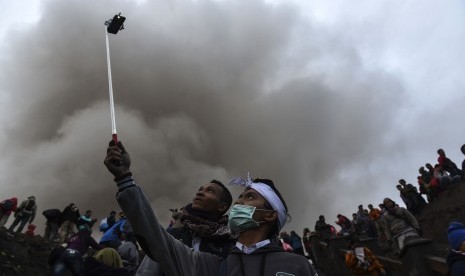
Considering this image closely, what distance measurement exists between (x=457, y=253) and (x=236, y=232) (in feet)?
11.7

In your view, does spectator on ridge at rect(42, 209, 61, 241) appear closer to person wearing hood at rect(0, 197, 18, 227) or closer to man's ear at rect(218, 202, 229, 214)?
person wearing hood at rect(0, 197, 18, 227)

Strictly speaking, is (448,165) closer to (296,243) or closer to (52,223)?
(296,243)

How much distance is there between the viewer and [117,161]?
1946 millimetres

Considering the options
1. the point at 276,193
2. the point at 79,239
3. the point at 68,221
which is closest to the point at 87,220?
the point at 68,221

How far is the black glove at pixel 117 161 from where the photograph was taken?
1912 mm

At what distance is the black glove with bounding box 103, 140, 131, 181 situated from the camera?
1912 mm

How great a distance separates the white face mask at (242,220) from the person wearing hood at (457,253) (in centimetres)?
335

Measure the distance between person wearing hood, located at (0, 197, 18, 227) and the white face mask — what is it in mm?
12604

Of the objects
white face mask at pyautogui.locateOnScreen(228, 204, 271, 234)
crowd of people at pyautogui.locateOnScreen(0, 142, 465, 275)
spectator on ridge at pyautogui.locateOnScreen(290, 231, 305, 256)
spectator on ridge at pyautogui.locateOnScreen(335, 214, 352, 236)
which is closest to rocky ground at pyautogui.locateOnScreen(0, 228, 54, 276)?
crowd of people at pyautogui.locateOnScreen(0, 142, 465, 275)

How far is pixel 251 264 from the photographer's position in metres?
2.18

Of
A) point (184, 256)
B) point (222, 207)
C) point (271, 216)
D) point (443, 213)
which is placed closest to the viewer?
point (184, 256)

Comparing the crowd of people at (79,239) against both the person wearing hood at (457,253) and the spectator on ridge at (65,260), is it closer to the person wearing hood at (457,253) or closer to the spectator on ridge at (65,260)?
the spectator on ridge at (65,260)

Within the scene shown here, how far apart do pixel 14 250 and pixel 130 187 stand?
41.4 ft

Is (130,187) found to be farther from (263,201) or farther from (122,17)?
(122,17)
